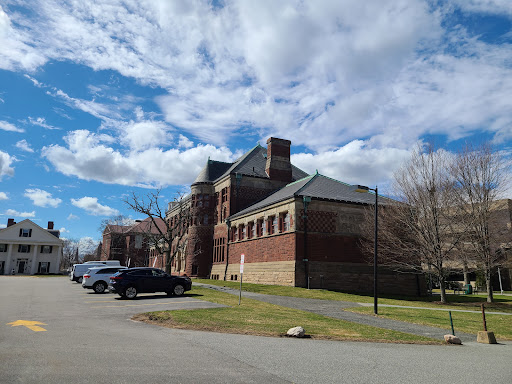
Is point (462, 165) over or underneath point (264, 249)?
over

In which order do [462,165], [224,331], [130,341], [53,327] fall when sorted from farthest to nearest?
[462,165], [224,331], [53,327], [130,341]

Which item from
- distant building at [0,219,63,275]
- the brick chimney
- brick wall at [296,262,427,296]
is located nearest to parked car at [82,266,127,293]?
brick wall at [296,262,427,296]

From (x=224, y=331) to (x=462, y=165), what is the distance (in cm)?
2484

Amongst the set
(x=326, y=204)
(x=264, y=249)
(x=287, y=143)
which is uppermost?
(x=287, y=143)

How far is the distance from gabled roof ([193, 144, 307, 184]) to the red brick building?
0.85 feet

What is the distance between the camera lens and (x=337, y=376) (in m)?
7.20

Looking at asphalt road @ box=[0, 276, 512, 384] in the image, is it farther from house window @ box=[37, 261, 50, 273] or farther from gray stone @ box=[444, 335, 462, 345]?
house window @ box=[37, 261, 50, 273]

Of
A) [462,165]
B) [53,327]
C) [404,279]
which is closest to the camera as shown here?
[53,327]

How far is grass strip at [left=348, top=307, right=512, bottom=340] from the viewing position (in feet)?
52.6

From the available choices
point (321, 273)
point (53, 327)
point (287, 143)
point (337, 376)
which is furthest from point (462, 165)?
point (53, 327)

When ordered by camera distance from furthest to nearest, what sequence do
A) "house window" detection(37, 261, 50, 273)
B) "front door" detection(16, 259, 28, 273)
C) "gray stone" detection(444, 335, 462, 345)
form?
"house window" detection(37, 261, 50, 273) → "front door" detection(16, 259, 28, 273) → "gray stone" detection(444, 335, 462, 345)

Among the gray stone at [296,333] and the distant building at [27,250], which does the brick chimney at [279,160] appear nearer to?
the gray stone at [296,333]

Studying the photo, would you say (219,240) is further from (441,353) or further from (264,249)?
(441,353)

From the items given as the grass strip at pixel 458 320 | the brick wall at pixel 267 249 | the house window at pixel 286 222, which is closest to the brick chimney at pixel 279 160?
the brick wall at pixel 267 249
